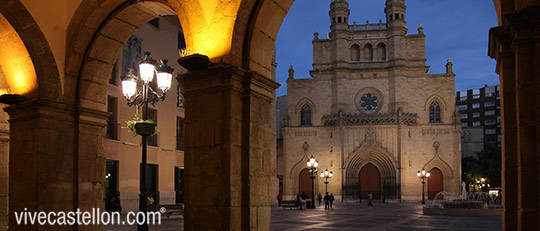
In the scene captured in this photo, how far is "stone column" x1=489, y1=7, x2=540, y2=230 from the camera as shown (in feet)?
15.1

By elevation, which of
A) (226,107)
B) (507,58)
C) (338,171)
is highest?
(507,58)

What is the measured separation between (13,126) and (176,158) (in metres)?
14.7

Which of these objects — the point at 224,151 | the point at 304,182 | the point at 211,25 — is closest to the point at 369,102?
the point at 304,182

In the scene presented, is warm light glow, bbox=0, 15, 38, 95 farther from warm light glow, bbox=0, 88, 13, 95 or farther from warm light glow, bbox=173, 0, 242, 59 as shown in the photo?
warm light glow, bbox=173, 0, 242, 59

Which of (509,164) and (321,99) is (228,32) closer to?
(509,164)

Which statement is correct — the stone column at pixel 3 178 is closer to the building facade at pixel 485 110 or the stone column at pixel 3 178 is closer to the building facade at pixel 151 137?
the building facade at pixel 151 137

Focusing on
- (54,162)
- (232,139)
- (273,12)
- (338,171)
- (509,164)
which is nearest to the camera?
(509,164)

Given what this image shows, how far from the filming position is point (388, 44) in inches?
1702

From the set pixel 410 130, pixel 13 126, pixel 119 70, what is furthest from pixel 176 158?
pixel 410 130

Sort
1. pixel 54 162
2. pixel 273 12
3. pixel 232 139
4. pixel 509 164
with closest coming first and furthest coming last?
pixel 509 164 < pixel 232 139 < pixel 273 12 < pixel 54 162

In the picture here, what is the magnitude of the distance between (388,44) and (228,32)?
3904cm

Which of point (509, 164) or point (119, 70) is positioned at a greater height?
point (119, 70)

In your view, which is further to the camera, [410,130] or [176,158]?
[410,130]

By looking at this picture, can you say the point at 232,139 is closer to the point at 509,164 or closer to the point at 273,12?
the point at 273,12
